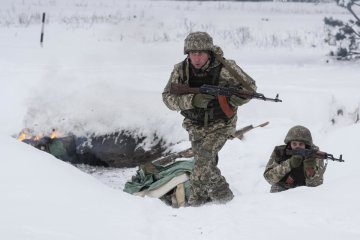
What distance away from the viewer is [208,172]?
5113mm

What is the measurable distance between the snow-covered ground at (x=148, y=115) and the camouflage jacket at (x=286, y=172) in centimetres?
38

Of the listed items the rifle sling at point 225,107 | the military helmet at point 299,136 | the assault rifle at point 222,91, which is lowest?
the military helmet at point 299,136

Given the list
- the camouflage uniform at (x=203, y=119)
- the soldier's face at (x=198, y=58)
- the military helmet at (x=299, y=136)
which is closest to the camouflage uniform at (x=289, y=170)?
the military helmet at (x=299, y=136)

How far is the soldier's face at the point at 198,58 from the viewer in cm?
474

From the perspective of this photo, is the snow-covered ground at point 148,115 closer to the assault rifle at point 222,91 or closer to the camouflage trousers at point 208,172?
the camouflage trousers at point 208,172

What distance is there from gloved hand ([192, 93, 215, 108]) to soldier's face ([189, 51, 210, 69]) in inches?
11.3

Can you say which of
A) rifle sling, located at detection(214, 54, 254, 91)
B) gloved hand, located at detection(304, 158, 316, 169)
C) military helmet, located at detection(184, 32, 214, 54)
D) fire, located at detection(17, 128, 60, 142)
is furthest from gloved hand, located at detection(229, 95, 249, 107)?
fire, located at detection(17, 128, 60, 142)

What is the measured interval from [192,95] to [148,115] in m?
4.18

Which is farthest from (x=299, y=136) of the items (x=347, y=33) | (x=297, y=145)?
(x=347, y=33)

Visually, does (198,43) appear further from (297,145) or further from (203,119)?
(297,145)

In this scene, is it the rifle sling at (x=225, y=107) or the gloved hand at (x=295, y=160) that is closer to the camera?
the rifle sling at (x=225, y=107)

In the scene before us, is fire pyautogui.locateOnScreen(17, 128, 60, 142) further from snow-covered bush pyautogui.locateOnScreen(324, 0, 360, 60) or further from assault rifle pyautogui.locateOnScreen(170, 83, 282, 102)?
snow-covered bush pyautogui.locateOnScreen(324, 0, 360, 60)

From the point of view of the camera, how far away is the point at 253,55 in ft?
47.3

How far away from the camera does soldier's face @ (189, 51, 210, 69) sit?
4.74 meters
